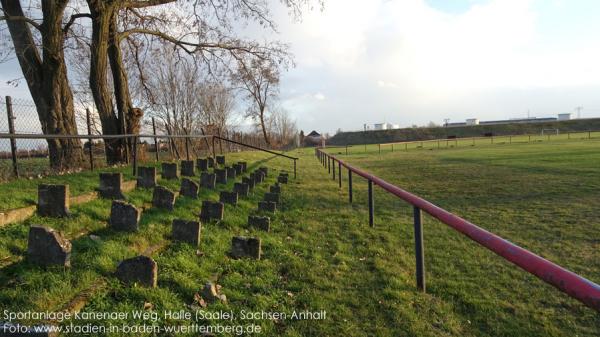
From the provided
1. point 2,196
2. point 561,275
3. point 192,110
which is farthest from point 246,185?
point 192,110

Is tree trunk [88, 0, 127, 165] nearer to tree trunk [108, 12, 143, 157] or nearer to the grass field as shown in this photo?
tree trunk [108, 12, 143, 157]

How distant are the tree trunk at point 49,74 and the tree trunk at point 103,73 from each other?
0.89 m

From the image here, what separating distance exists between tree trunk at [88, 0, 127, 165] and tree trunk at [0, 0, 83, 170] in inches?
35.2

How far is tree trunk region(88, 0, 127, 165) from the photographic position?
960 centimetres

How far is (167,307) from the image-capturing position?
8.73 feet

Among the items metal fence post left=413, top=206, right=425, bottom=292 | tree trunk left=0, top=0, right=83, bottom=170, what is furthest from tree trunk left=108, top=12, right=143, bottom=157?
metal fence post left=413, top=206, right=425, bottom=292

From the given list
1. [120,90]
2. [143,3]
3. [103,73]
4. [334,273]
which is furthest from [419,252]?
[143,3]

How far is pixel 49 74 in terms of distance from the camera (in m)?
8.61

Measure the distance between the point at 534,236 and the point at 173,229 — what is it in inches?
202

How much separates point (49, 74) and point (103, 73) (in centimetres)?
144

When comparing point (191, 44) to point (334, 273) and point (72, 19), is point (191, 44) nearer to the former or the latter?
point (72, 19)

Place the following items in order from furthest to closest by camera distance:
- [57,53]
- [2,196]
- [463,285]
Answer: [57,53] → [2,196] → [463,285]

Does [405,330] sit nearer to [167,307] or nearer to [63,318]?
[167,307]

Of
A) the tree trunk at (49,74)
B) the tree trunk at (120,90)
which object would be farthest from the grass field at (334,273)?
the tree trunk at (120,90)
